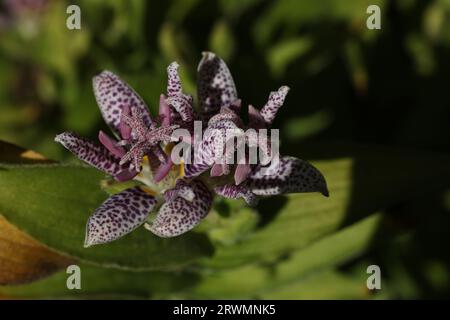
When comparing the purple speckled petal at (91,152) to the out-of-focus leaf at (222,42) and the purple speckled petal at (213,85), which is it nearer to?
the purple speckled petal at (213,85)

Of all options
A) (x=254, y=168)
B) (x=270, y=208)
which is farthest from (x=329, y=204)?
(x=254, y=168)

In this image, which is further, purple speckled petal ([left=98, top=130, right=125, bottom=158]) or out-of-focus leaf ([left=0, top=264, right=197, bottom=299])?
out-of-focus leaf ([left=0, top=264, right=197, bottom=299])

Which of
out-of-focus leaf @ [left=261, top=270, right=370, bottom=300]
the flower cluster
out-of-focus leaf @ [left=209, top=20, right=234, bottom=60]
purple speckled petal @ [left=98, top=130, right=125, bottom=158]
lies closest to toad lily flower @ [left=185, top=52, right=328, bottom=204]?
the flower cluster

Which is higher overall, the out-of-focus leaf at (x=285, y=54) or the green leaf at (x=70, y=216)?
the out-of-focus leaf at (x=285, y=54)

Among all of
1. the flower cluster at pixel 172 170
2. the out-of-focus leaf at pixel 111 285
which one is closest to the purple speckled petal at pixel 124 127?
the flower cluster at pixel 172 170

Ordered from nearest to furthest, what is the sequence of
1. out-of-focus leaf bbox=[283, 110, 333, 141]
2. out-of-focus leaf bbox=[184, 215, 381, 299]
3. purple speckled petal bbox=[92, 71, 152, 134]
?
purple speckled petal bbox=[92, 71, 152, 134] < out-of-focus leaf bbox=[184, 215, 381, 299] < out-of-focus leaf bbox=[283, 110, 333, 141]

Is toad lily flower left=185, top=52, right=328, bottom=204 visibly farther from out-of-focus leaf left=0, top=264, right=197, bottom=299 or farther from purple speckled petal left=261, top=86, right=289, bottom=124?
out-of-focus leaf left=0, top=264, right=197, bottom=299

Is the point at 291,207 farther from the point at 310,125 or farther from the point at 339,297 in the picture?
the point at 310,125

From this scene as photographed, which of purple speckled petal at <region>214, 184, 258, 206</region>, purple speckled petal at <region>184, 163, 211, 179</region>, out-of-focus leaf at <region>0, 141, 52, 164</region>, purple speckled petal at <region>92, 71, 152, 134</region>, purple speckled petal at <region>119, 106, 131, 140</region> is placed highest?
purple speckled petal at <region>92, 71, 152, 134</region>
